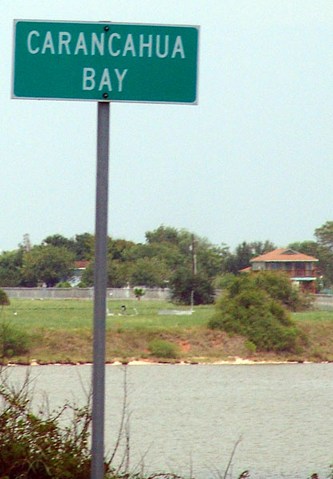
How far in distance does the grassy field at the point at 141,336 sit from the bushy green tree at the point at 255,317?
28 cm

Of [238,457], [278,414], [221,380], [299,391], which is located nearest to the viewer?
[238,457]

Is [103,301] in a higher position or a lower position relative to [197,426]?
higher

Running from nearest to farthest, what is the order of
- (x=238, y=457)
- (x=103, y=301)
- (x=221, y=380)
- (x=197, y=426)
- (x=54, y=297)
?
(x=103, y=301), (x=238, y=457), (x=197, y=426), (x=221, y=380), (x=54, y=297)

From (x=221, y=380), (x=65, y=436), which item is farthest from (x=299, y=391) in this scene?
(x=65, y=436)

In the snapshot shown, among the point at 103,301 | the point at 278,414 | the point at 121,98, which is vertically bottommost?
the point at 278,414

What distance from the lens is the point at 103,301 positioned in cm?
313

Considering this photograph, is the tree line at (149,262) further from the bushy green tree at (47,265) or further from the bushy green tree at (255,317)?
the bushy green tree at (255,317)

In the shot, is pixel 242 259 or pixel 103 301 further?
pixel 242 259

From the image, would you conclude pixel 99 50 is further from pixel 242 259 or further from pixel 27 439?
pixel 242 259

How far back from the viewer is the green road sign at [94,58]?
3.22 meters

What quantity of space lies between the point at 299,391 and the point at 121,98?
21.7 meters

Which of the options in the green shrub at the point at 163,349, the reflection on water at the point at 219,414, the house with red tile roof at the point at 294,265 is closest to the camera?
the reflection on water at the point at 219,414

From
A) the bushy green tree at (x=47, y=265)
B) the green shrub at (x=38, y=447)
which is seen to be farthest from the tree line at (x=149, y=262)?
the green shrub at (x=38, y=447)

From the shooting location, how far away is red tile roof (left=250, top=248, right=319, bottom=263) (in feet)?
128
